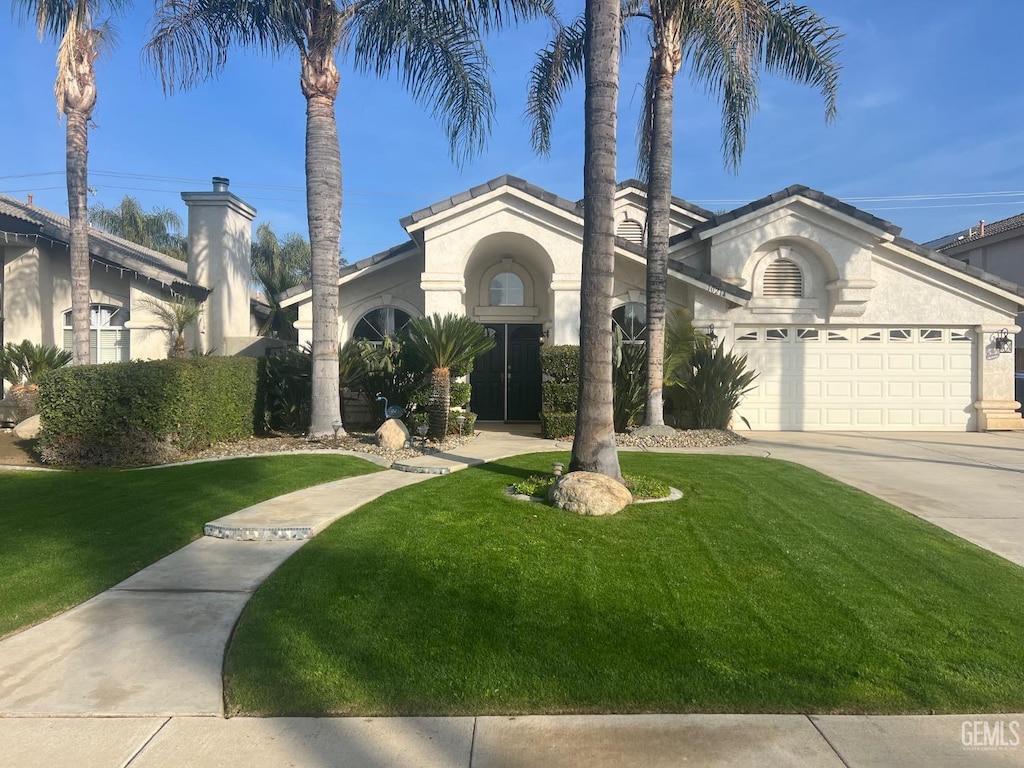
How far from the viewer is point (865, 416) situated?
1511 cm

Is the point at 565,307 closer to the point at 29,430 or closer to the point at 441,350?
the point at 441,350

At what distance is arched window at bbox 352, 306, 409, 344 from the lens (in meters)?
15.5

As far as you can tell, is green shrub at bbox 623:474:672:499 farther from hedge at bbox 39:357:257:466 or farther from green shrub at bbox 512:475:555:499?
hedge at bbox 39:357:257:466

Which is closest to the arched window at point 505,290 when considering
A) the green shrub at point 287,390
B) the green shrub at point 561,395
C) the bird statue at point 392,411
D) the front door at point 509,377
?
the front door at point 509,377

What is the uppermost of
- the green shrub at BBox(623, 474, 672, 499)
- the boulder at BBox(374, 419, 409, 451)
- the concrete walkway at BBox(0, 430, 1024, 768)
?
the boulder at BBox(374, 419, 409, 451)

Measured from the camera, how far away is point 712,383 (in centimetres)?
1332

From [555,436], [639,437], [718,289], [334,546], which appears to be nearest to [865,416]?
[718,289]

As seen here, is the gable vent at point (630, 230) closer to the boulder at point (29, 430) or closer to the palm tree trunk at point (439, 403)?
the palm tree trunk at point (439, 403)

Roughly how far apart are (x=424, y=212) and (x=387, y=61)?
→ 2.88 meters

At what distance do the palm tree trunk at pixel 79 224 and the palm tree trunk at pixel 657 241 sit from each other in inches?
439

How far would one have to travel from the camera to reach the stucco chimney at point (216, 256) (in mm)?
16578

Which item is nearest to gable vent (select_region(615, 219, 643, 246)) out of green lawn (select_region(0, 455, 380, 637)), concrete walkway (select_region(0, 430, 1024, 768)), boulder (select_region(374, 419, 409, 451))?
boulder (select_region(374, 419, 409, 451))

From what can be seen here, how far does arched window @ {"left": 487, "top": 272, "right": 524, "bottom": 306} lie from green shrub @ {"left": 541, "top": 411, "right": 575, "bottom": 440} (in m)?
4.21

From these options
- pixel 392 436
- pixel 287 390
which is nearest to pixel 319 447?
pixel 392 436
